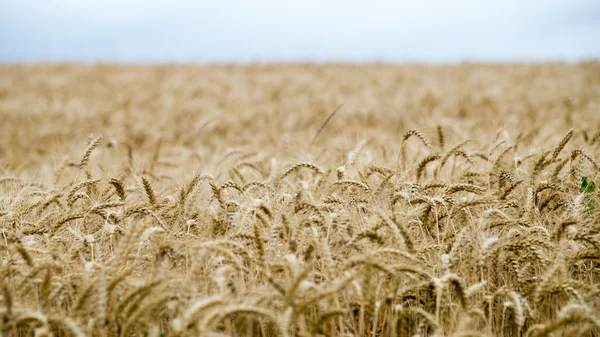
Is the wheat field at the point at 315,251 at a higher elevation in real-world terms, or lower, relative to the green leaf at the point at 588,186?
lower

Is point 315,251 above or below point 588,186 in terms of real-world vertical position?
below

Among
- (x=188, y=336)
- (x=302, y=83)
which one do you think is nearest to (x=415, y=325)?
(x=188, y=336)

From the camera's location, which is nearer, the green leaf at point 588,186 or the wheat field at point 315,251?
the wheat field at point 315,251

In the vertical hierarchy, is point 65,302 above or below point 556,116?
below

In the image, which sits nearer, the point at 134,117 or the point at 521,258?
the point at 521,258

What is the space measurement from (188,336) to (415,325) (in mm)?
863

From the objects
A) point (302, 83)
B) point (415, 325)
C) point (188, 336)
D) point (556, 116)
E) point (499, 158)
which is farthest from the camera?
point (302, 83)

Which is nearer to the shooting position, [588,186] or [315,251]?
[315,251]

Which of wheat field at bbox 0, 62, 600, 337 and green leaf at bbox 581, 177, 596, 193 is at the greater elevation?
green leaf at bbox 581, 177, 596, 193

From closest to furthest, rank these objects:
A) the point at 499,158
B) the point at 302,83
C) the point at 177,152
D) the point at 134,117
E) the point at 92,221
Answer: the point at 92,221, the point at 499,158, the point at 177,152, the point at 134,117, the point at 302,83

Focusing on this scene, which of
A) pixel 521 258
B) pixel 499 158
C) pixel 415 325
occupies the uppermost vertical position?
pixel 499 158

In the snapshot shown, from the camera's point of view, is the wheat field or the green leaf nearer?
the wheat field

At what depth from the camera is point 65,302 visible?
1.65 m

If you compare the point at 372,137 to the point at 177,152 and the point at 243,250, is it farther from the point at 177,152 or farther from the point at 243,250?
the point at 243,250
